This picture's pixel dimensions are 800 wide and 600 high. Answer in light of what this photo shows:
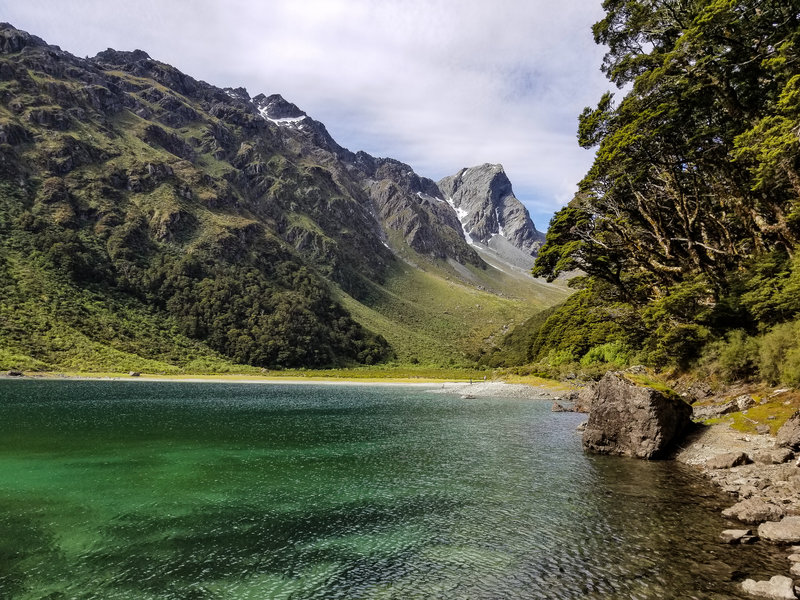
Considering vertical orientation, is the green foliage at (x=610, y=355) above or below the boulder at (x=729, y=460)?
below

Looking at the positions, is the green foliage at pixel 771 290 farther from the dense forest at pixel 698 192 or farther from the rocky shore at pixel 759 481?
the rocky shore at pixel 759 481

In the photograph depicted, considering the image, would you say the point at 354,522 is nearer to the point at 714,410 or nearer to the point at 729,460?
the point at 729,460

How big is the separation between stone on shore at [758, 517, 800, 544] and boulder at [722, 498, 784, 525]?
603mm

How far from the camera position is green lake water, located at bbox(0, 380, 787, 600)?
13.1 metres

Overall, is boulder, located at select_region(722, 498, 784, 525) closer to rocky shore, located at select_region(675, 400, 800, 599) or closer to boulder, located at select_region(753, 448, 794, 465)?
rocky shore, located at select_region(675, 400, 800, 599)

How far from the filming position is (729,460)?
75.4 feet

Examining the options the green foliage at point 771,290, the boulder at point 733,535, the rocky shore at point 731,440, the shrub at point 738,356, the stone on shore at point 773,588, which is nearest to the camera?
the stone on shore at point 773,588

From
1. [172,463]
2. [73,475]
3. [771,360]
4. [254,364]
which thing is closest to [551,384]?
[771,360]

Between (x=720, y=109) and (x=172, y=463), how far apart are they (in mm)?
48031

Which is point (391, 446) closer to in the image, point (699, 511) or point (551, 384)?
point (699, 511)

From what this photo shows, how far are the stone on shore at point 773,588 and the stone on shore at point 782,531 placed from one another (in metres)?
3.23

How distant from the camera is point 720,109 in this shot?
35.8 meters

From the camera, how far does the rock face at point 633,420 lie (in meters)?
28.1

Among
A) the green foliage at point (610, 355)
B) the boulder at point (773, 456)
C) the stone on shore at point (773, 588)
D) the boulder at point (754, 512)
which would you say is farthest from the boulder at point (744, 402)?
the green foliage at point (610, 355)
